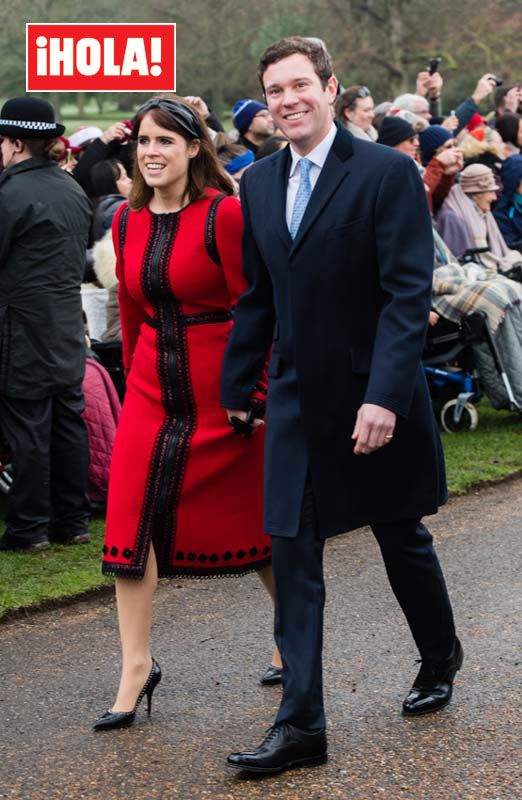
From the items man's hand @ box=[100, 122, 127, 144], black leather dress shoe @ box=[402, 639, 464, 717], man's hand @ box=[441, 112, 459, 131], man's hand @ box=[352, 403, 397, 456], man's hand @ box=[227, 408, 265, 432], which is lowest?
black leather dress shoe @ box=[402, 639, 464, 717]

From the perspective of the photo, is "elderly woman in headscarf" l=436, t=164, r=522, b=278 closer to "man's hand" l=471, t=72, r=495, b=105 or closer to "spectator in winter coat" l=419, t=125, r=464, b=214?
"spectator in winter coat" l=419, t=125, r=464, b=214

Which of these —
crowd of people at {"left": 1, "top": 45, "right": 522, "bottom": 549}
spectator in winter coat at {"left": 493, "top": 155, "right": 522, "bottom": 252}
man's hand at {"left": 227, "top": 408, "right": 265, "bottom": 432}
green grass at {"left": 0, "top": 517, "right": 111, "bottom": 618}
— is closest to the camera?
man's hand at {"left": 227, "top": 408, "right": 265, "bottom": 432}

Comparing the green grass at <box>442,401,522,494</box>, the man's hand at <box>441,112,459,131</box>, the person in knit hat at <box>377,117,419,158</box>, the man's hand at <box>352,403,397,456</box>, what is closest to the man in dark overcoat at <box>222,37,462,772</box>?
the man's hand at <box>352,403,397,456</box>

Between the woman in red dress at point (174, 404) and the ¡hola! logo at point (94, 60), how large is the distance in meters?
6.14

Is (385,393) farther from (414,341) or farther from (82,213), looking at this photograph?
(82,213)

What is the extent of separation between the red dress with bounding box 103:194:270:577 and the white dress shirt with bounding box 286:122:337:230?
1.31 feet

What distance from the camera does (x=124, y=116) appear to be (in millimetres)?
13008

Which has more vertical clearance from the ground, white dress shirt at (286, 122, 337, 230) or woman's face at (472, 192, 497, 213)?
white dress shirt at (286, 122, 337, 230)

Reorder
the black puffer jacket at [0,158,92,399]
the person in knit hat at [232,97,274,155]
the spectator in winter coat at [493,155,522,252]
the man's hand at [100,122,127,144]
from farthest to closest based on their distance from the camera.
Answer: the spectator in winter coat at [493,155,522,252], the person in knit hat at [232,97,274,155], the man's hand at [100,122,127,144], the black puffer jacket at [0,158,92,399]

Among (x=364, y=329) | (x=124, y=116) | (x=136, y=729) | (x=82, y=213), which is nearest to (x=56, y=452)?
(x=82, y=213)

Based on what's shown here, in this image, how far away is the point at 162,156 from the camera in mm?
4520

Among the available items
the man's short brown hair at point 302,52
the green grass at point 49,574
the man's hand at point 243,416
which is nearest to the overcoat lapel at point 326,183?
the man's short brown hair at point 302,52

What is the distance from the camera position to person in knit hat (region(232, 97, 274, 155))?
1079 cm

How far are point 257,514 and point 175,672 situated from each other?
0.73 m
